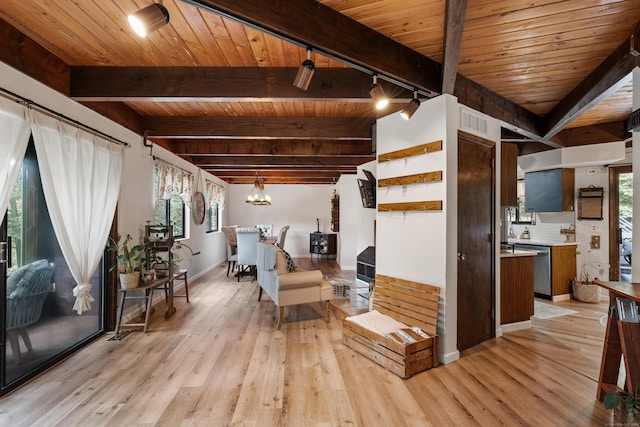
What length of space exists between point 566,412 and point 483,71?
8.90ft

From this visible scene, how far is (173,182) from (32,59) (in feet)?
7.74

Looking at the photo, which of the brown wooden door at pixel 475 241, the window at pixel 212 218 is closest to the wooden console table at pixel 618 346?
the brown wooden door at pixel 475 241

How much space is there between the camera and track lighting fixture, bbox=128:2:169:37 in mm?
1316

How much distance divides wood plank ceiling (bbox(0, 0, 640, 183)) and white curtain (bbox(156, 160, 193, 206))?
0.79 meters

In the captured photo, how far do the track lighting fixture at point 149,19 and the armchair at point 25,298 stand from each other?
2096 millimetres

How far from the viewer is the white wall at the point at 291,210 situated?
8.55 metres

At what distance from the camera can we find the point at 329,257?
8.24 meters

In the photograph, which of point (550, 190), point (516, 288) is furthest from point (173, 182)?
point (550, 190)

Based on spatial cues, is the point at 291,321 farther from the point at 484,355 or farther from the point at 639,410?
the point at 639,410

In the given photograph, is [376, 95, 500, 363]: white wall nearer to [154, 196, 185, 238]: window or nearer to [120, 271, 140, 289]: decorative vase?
[120, 271, 140, 289]: decorative vase

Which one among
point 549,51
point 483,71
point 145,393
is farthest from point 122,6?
point 549,51

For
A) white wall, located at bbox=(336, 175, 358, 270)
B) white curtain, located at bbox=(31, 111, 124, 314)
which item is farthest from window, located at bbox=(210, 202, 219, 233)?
white curtain, located at bbox=(31, 111, 124, 314)

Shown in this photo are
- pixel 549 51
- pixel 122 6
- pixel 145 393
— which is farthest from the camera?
pixel 549 51

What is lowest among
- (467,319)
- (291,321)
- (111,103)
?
(291,321)
